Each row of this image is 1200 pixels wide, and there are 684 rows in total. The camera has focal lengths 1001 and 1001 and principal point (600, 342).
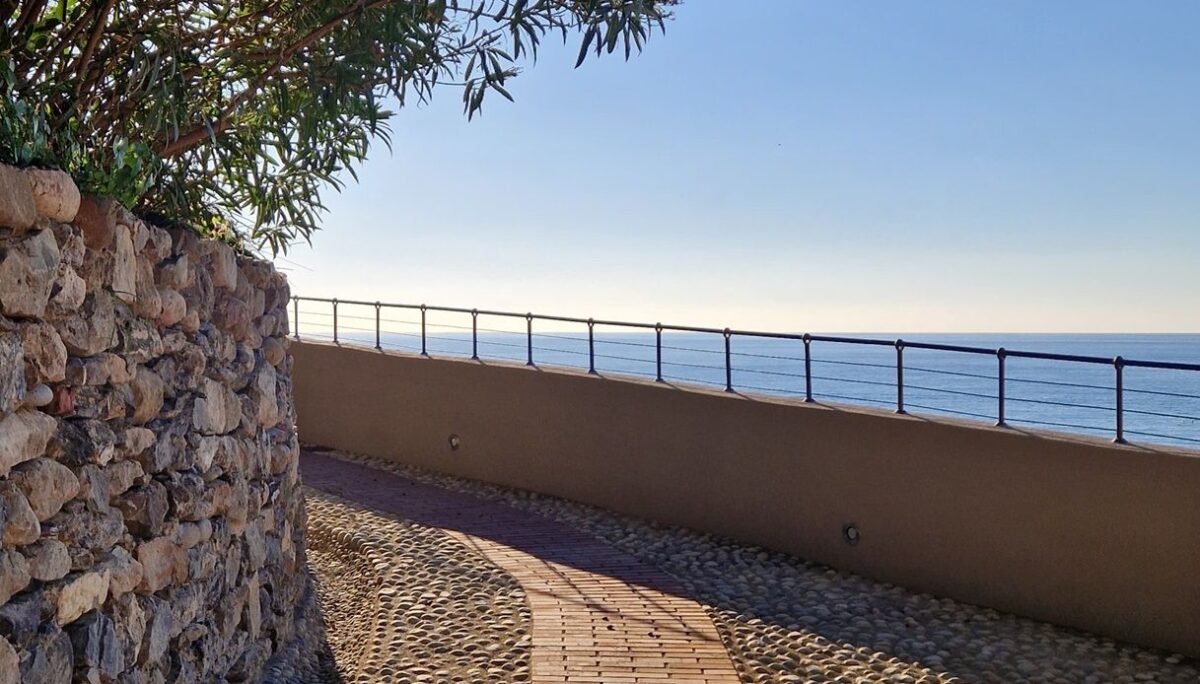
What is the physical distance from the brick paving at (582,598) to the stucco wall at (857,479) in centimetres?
83

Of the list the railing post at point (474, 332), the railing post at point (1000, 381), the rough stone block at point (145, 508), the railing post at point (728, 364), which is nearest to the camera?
the rough stone block at point (145, 508)

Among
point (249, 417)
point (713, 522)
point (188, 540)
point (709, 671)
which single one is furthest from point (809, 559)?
point (188, 540)

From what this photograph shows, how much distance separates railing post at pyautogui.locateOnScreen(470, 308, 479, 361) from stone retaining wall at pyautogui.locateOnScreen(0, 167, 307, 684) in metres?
4.27

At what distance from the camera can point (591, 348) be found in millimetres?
8828

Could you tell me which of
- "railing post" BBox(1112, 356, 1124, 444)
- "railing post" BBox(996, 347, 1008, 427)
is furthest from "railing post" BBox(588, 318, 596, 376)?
"railing post" BBox(1112, 356, 1124, 444)

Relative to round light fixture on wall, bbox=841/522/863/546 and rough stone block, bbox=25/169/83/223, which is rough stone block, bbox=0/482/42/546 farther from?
round light fixture on wall, bbox=841/522/863/546

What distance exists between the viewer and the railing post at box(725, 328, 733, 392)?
7641 millimetres

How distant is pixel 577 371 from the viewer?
29.6 feet

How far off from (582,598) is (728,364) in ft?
8.28

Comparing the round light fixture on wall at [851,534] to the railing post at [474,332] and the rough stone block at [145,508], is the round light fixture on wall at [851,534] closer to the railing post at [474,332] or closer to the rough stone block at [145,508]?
the railing post at [474,332]

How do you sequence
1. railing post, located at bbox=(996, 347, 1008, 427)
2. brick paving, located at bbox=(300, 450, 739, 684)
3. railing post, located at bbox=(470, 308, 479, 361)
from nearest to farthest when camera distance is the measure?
brick paving, located at bbox=(300, 450, 739, 684) < railing post, located at bbox=(996, 347, 1008, 427) < railing post, located at bbox=(470, 308, 479, 361)

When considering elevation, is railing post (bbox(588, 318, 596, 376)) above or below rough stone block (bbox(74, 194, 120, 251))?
below

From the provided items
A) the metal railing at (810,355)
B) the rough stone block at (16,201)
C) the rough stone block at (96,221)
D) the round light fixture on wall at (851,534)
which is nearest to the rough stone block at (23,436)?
the rough stone block at (16,201)

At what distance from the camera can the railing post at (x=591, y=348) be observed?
8.64m
